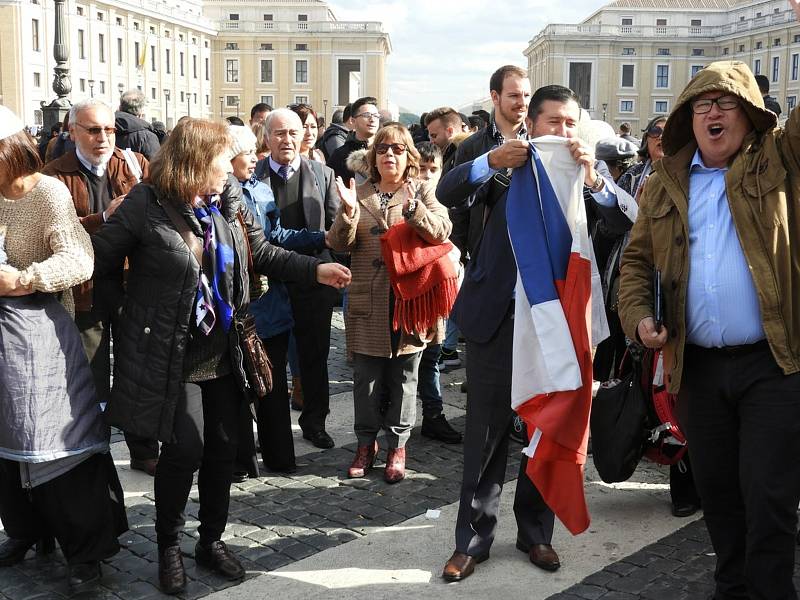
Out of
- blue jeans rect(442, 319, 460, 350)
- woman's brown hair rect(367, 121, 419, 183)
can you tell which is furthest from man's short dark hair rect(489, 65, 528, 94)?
blue jeans rect(442, 319, 460, 350)

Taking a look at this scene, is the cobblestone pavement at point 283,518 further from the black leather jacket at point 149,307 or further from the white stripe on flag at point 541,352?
the white stripe on flag at point 541,352

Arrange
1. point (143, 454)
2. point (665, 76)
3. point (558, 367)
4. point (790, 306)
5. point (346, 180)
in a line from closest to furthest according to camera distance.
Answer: point (790, 306)
point (558, 367)
point (143, 454)
point (346, 180)
point (665, 76)

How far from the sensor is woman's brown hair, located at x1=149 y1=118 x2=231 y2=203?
3.58 meters

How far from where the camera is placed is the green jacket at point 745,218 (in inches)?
117

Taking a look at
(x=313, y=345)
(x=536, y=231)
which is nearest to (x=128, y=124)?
(x=313, y=345)

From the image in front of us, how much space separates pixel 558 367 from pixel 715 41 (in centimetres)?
10750

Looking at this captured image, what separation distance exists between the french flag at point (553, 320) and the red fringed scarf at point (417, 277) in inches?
51.5

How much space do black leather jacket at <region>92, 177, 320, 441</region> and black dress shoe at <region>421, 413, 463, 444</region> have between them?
2433 millimetres

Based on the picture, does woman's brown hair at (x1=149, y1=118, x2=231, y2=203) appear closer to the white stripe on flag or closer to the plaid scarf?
the plaid scarf

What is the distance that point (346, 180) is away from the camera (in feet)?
28.4

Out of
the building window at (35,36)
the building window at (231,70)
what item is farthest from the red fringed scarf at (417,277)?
the building window at (231,70)

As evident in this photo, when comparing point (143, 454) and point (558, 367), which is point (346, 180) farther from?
point (558, 367)

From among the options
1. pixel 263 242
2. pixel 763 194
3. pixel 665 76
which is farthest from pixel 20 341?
pixel 665 76

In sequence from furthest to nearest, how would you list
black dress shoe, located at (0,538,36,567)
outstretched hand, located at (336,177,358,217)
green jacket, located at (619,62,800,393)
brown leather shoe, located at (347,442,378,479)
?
1. brown leather shoe, located at (347,442,378,479)
2. outstretched hand, located at (336,177,358,217)
3. black dress shoe, located at (0,538,36,567)
4. green jacket, located at (619,62,800,393)
